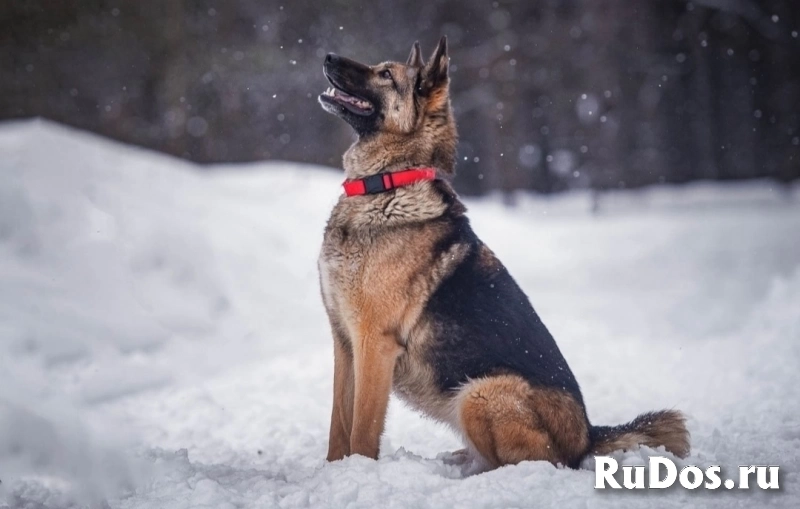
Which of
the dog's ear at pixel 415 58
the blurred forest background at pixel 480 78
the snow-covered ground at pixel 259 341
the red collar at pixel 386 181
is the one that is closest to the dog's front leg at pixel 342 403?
the snow-covered ground at pixel 259 341

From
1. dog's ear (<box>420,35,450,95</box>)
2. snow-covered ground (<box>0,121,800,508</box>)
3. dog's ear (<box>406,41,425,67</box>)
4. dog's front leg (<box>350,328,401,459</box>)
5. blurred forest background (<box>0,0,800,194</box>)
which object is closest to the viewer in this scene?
snow-covered ground (<box>0,121,800,508</box>)

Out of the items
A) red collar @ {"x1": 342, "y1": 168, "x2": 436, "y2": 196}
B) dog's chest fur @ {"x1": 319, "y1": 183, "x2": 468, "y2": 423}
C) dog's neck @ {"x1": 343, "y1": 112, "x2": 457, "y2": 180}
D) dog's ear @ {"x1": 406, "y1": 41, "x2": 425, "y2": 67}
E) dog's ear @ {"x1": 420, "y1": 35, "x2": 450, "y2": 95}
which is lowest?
dog's chest fur @ {"x1": 319, "y1": 183, "x2": 468, "y2": 423}

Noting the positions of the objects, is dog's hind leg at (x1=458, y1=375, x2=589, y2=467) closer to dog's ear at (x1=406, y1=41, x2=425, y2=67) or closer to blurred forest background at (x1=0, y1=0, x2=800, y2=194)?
dog's ear at (x1=406, y1=41, x2=425, y2=67)

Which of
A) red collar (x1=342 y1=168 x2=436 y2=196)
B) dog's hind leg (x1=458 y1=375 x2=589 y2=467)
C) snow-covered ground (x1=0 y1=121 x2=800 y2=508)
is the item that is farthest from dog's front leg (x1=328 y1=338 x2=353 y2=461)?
red collar (x1=342 y1=168 x2=436 y2=196)

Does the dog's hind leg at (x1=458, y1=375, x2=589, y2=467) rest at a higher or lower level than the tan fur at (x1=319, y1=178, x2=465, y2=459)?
lower

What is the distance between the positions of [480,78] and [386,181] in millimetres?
13958

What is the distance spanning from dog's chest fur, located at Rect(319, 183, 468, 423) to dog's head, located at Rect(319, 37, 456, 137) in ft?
1.40

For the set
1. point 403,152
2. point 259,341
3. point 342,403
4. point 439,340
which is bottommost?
point 259,341

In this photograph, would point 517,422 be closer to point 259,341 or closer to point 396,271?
point 396,271

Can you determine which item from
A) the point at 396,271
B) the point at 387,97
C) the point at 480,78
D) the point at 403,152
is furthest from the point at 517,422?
the point at 480,78

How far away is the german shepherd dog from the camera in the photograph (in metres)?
3.36

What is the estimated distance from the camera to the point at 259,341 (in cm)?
740

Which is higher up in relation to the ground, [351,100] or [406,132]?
[351,100]

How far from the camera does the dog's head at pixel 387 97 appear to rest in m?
3.82
